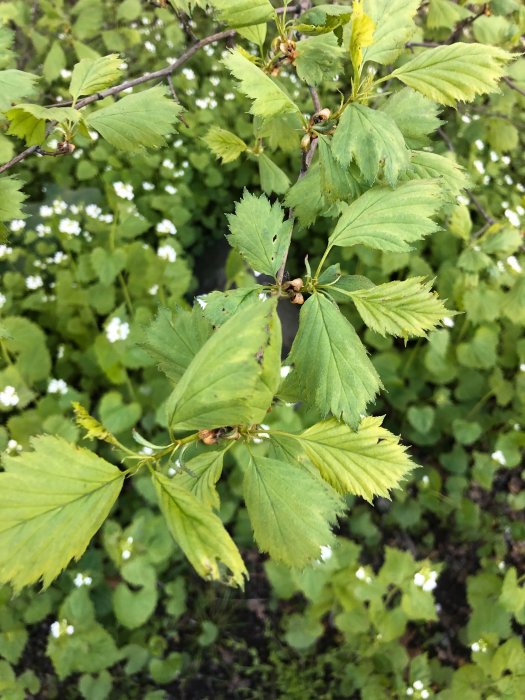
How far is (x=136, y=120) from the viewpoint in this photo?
41.6 inches

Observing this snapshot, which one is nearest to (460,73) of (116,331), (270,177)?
(270,177)

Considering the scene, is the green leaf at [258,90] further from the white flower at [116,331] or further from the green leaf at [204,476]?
the white flower at [116,331]

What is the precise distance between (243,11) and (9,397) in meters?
1.83

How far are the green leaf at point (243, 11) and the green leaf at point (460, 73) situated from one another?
0.78 ft

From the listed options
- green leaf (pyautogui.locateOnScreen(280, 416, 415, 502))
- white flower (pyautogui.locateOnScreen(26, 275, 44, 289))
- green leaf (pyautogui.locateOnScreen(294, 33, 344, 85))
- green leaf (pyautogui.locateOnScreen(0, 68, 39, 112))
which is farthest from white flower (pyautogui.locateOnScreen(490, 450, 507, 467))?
white flower (pyautogui.locateOnScreen(26, 275, 44, 289))

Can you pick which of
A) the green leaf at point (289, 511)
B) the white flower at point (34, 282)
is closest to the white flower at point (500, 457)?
the green leaf at point (289, 511)

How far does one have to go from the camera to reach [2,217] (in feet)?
3.21

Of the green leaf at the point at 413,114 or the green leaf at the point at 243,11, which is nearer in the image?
the green leaf at the point at 243,11

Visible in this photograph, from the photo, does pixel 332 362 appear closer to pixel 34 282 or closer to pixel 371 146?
pixel 371 146

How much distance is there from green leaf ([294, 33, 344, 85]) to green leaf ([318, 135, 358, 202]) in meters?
0.16

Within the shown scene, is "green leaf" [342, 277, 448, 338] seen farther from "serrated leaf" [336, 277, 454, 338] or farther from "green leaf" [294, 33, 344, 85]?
"green leaf" [294, 33, 344, 85]

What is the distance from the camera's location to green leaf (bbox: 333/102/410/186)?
2.59 ft

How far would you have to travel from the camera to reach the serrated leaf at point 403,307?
851 millimetres

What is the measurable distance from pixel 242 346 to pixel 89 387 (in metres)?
2.07
